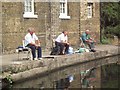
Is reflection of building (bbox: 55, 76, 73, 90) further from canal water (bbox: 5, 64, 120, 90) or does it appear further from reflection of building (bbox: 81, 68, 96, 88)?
reflection of building (bbox: 81, 68, 96, 88)

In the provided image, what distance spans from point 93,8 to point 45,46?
25.0 feet

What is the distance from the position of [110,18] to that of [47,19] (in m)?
10.2

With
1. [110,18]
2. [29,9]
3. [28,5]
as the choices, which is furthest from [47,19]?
[110,18]

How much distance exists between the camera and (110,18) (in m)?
33.7

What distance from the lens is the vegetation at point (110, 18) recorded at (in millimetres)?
33094

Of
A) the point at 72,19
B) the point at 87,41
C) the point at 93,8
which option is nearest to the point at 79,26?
the point at 72,19

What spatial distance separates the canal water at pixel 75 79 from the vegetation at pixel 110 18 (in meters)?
14.9

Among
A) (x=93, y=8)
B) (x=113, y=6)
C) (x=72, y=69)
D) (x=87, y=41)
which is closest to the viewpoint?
(x=72, y=69)

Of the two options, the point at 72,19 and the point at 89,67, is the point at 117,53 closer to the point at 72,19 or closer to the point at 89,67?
the point at 72,19

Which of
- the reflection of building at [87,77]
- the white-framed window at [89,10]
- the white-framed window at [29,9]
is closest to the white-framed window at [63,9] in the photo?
the white-framed window at [29,9]

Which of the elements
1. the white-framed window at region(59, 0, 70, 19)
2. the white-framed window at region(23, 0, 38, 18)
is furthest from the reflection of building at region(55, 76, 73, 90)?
the white-framed window at region(59, 0, 70, 19)

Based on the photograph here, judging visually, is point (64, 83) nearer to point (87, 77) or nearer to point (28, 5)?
point (87, 77)

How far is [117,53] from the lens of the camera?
86.0 feet

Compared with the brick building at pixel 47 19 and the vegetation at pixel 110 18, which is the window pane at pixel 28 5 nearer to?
the brick building at pixel 47 19
